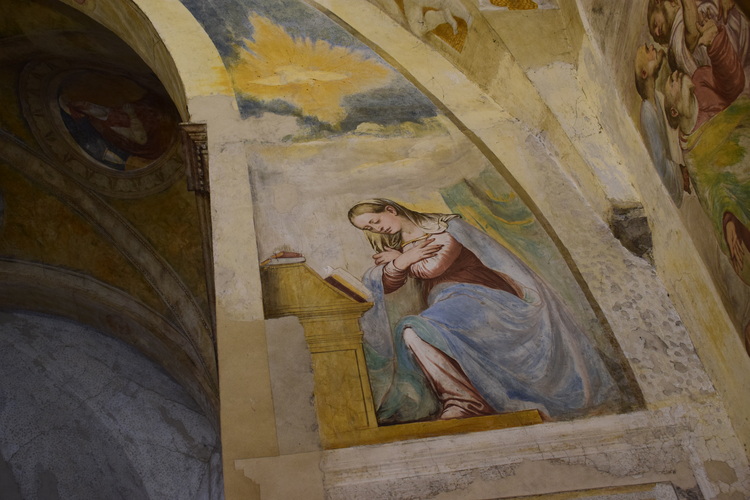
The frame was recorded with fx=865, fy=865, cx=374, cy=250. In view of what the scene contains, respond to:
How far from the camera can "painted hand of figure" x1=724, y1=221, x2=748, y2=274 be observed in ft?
14.4

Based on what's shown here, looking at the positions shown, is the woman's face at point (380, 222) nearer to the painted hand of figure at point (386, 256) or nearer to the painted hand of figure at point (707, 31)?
the painted hand of figure at point (386, 256)

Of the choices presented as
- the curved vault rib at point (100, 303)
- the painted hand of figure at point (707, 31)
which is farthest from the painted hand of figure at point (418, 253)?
the curved vault rib at point (100, 303)

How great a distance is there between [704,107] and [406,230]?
1.80 m

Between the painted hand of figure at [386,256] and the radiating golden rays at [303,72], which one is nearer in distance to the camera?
the painted hand of figure at [386,256]

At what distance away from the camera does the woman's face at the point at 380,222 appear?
17.0ft

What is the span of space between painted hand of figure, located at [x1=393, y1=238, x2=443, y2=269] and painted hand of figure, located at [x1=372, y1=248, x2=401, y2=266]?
0.09ft

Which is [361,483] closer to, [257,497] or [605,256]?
[257,497]

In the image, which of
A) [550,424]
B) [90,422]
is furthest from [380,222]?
[90,422]

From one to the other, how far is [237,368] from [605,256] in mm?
2284

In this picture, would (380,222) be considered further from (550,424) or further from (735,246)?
(735,246)

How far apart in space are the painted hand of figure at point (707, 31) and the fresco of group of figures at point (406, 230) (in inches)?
58.5

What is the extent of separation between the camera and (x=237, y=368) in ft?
14.0

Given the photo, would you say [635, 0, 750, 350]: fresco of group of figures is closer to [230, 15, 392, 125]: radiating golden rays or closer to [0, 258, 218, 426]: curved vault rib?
[230, 15, 392, 125]: radiating golden rays

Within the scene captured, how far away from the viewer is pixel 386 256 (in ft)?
16.6
